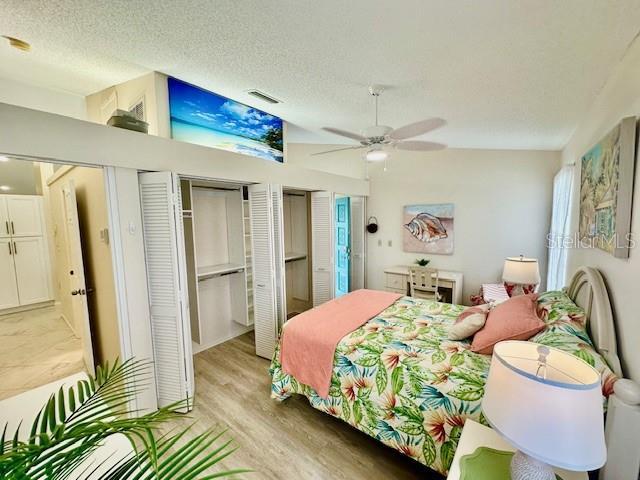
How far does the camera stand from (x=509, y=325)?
1883 millimetres

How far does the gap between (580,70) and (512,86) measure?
0.33 meters

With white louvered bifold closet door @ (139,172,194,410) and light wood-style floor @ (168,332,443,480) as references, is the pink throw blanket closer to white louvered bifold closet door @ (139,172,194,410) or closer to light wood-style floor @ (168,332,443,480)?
light wood-style floor @ (168,332,443,480)

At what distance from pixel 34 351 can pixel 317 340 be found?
3.90m

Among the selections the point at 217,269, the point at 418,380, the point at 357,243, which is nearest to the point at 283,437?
the point at 418,380

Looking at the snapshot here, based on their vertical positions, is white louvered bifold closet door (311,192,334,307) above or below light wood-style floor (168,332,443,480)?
above

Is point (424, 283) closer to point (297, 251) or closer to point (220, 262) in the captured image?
point (297, 251)

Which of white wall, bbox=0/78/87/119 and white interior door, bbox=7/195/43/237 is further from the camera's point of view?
white interior door, bbox=7/195/43/237

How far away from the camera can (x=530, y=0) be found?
1.15 m

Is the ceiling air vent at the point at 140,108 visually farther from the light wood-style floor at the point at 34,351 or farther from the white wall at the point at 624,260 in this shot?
the white wall at the point at 624,260

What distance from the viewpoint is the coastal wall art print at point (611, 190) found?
1.30 meters

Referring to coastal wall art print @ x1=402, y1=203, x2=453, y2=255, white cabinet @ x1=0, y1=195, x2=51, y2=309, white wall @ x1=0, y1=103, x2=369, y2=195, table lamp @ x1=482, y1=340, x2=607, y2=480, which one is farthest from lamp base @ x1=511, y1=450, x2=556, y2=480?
white cabinet @ x1=0, y1=195, x2=51, y2=309

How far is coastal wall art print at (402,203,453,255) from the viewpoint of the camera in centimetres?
438

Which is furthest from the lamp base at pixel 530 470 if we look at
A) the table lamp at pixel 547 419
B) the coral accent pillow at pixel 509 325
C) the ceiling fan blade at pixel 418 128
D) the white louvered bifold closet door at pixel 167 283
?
the white louvered bifold closet door at pixel 167 283

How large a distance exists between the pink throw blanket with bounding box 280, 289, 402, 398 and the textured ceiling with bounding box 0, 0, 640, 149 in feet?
6.37
